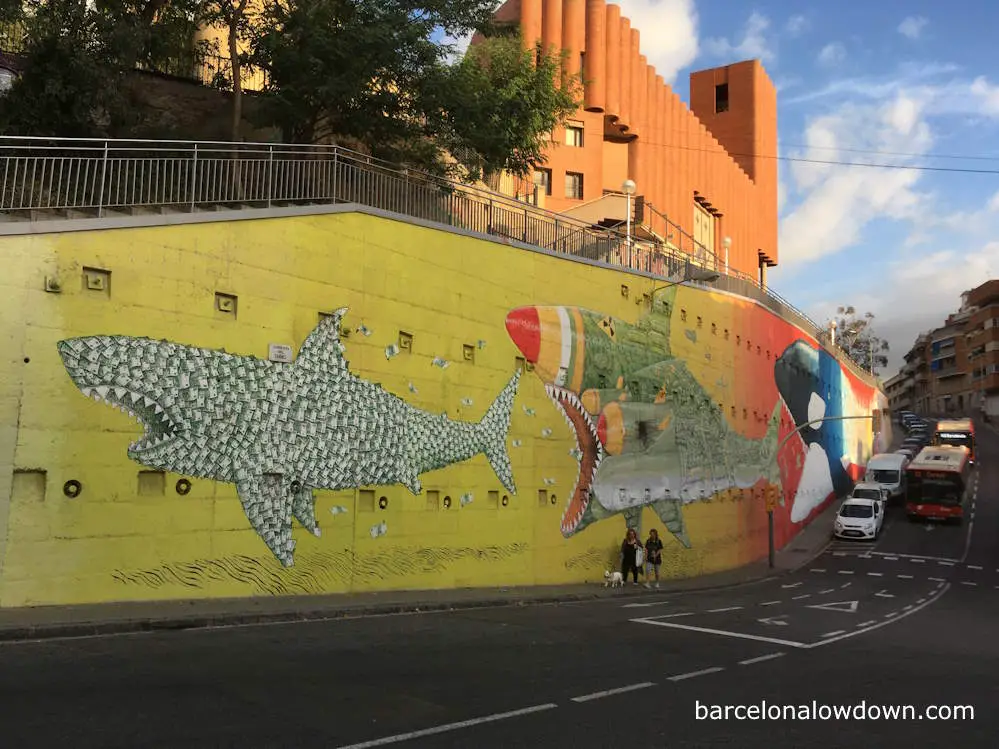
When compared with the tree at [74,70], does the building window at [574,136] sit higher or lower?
higher

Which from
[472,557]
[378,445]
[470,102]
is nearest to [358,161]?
[470,102]

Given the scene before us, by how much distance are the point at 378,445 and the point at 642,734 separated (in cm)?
1088

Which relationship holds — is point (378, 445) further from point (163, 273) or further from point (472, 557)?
point (163, 273)

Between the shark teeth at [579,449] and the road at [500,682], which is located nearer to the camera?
the road at [500,682]

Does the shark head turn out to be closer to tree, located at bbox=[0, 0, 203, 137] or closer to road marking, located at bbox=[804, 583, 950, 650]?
tree, located at bbox=[0, 0, 203, 137]

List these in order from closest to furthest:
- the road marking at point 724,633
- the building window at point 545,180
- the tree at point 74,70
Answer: the road marking at point 724,633 → the tree at point 74,70 → the building window at point 545,180

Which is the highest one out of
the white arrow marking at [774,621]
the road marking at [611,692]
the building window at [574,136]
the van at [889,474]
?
the building window at [574,136]

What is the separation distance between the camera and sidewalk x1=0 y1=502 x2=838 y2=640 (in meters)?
10.6

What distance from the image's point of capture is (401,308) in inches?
695

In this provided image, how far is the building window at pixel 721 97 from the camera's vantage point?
6450cm

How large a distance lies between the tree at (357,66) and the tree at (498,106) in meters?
0.71

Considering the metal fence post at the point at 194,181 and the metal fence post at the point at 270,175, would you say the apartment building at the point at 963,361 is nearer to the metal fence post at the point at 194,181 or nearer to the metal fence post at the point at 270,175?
the metal fence post at the point at 270,175

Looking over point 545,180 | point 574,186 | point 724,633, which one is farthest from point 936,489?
point 724,633

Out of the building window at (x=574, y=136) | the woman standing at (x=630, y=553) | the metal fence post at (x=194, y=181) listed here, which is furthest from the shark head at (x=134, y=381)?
the building window at (x=574, y=136)
